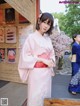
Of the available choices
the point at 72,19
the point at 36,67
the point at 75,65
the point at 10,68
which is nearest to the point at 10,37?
the point at 10,68

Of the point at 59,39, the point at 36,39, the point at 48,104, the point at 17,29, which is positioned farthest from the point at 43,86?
the point at 59,39

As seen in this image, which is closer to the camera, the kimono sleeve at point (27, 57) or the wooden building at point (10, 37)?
the kimono sleeve at point (27, 57)

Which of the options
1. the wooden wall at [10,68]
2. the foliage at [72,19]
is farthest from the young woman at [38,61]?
the foliage at [72,19]

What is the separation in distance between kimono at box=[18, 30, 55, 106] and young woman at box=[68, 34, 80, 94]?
366 cm

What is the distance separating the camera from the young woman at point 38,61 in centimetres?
259

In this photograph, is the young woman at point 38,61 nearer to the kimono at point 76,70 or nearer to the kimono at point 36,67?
the kimono at point 36,67

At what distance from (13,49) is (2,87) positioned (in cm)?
129

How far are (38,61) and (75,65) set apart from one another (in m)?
4.18

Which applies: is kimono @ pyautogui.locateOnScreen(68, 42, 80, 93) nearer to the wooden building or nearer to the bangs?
the wooden building

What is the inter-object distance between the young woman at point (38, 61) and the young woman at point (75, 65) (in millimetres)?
3664

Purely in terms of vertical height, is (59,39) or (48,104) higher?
(59,39)

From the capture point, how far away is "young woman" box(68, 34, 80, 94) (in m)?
6.32

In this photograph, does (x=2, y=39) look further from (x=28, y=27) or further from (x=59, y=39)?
(x=59, y=39)

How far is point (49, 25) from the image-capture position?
2.60 m
